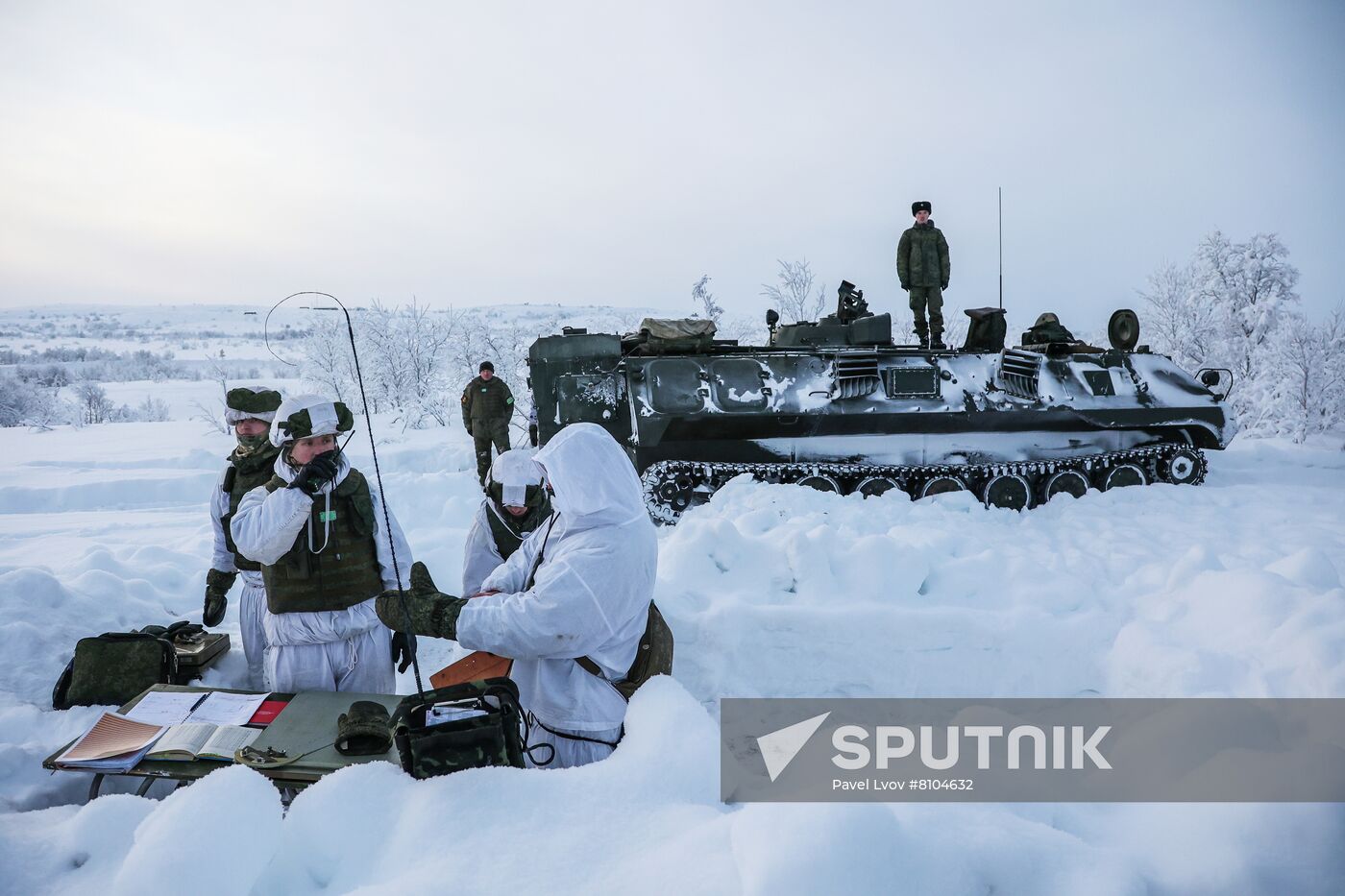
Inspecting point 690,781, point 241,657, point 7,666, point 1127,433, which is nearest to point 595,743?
point 690,781

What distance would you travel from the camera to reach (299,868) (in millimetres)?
2115

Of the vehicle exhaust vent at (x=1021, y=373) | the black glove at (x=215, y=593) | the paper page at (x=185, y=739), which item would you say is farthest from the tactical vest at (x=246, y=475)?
the vehicle exhaust vent at (x=1021, y=373)

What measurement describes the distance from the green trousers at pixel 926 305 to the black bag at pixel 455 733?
957cm

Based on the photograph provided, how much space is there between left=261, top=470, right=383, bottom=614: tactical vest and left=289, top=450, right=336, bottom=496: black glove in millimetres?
276

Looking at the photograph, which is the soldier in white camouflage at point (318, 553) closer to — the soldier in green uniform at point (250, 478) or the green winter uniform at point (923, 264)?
the soldier in green uniform at point (250, 478)

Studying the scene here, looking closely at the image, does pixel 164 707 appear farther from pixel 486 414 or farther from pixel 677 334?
pixel 486 414

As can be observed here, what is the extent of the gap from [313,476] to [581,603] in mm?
1565

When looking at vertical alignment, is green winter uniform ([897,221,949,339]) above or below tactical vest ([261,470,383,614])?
above

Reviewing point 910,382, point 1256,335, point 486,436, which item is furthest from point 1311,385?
point 486,436

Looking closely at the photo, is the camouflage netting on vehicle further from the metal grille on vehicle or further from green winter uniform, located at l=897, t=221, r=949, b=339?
green winter uniform, located at l=897, t=221, r=949, b=339

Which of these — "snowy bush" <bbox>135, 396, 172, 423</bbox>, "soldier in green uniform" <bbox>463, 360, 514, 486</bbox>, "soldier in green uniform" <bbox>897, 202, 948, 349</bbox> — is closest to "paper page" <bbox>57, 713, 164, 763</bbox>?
"soldier in green uniform" <bbox>463, 360, 514, 486</bbox>

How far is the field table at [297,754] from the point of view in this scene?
2918 mm

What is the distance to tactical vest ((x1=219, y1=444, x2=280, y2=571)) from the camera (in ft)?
15.1

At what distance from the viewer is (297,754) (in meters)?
3.04
